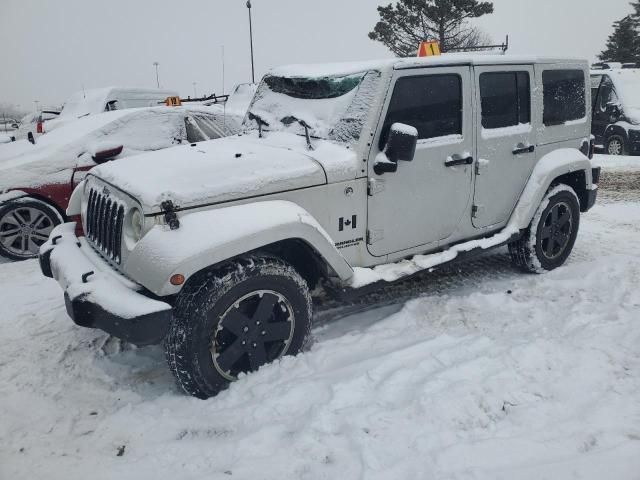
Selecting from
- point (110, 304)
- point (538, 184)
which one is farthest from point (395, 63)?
point (110, 304)

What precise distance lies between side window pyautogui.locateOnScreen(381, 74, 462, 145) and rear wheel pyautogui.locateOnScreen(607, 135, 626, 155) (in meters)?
9.60

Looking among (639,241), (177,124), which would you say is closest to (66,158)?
(177,124)

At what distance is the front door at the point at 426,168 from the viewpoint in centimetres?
349

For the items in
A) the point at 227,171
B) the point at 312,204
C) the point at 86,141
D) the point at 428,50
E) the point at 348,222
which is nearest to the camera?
the point at 227,171

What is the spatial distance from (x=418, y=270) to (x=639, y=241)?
3262 mm

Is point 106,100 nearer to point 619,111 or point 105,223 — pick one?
point 105,223

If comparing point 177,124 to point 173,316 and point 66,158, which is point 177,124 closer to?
point 66,158

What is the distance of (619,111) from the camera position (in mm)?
11547

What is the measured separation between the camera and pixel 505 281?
15.1 feet

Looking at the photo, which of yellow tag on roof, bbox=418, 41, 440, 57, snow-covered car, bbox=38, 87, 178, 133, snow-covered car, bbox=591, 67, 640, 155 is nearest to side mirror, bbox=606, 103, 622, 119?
snow-covered car, bbox=591, 67, 640, 155

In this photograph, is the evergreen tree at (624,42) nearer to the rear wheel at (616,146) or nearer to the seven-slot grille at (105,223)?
the rear wheel at (616,146)

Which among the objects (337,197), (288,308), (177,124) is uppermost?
(177,124)

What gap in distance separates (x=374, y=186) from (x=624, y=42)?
44001mm

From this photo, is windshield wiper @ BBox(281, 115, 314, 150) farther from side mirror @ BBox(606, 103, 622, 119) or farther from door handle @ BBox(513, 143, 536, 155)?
A: side mirror @ BBox(606, 103, 622, 119)
